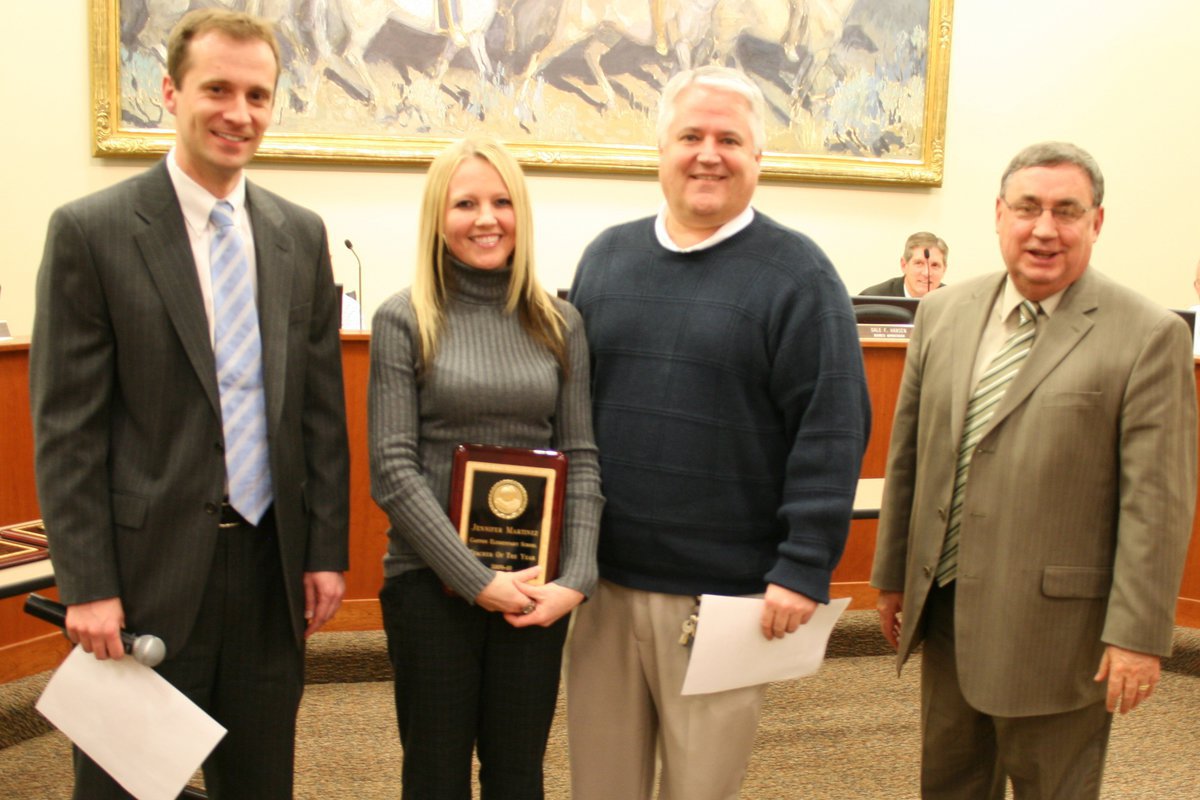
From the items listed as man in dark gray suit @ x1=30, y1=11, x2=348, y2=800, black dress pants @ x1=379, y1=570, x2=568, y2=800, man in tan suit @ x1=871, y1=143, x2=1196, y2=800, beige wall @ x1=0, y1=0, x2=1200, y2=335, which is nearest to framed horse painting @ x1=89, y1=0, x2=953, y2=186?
beige wall @ x1=0, y1=0, x2=1200, y2=335

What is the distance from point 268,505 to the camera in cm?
181

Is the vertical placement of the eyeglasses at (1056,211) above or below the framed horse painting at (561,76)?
below

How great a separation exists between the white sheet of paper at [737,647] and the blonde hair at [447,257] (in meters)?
0.50

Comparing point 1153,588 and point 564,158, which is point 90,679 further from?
point 564,158

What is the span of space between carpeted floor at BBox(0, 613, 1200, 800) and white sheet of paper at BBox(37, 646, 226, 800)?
1.24 m

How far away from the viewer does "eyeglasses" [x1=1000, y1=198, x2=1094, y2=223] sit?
6.28 feet

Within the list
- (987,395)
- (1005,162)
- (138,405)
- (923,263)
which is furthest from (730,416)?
(1005,162)

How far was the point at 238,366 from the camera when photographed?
175 centimetres

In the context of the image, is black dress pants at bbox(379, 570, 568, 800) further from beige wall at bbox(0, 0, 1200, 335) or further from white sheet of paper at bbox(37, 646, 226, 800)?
beige wall at bbox(0, 0, 1200, 335)

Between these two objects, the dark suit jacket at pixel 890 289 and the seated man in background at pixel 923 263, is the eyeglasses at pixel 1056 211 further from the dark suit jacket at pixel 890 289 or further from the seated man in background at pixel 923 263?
the dark suit jacket at pixel 890 289

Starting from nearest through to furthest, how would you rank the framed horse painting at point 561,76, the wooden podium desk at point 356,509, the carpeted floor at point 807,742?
the carpeted floor at point 807,742
the wooden podium desk at point 356,509
the framed horse painting at point 561,76

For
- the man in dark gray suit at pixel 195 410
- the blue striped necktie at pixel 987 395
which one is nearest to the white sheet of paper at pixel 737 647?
the blue striped necktie at pixel 987 395

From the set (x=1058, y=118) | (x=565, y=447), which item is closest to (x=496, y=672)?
(x=565, y=447)

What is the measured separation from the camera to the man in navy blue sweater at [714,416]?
6.01ft
